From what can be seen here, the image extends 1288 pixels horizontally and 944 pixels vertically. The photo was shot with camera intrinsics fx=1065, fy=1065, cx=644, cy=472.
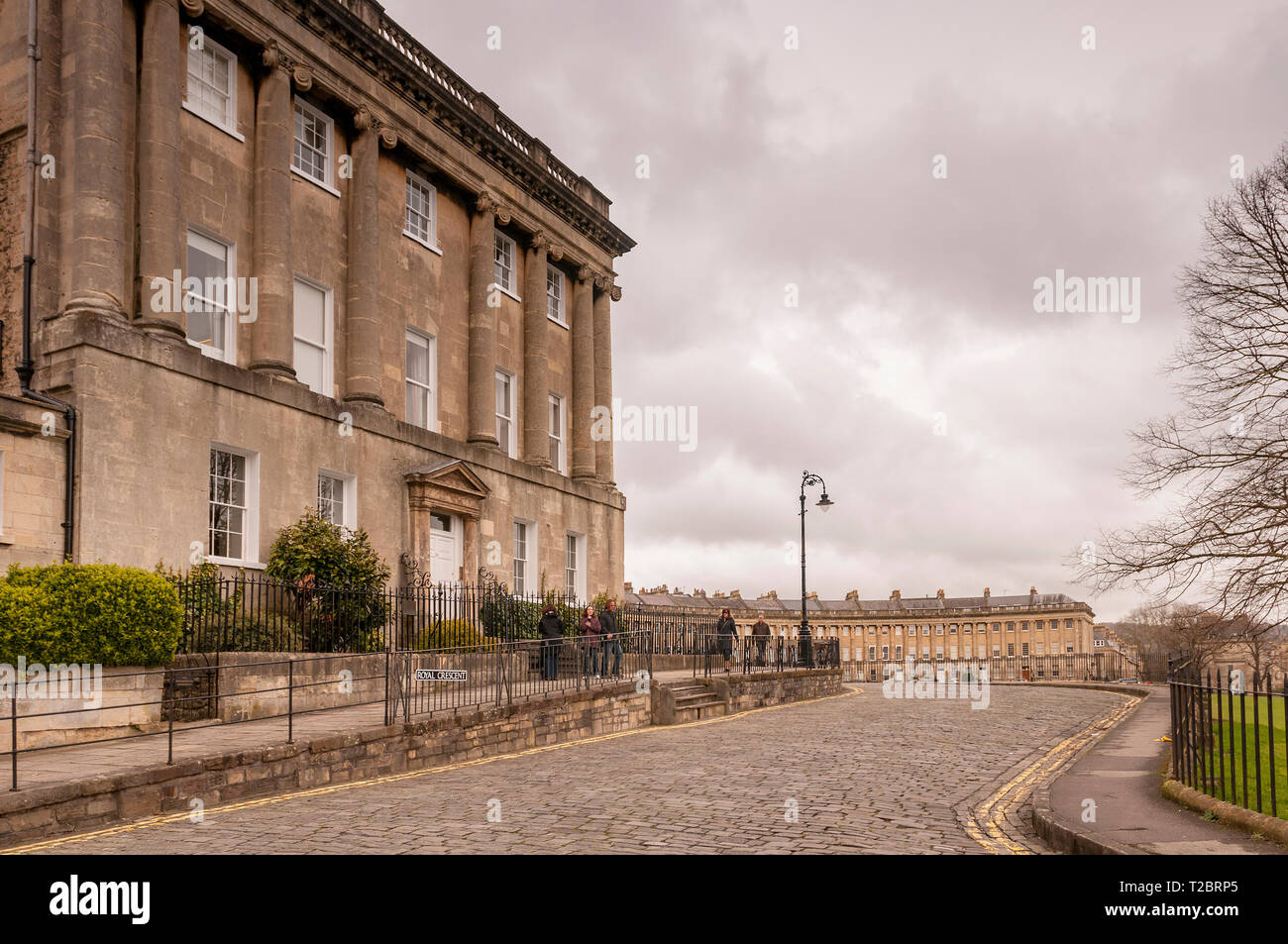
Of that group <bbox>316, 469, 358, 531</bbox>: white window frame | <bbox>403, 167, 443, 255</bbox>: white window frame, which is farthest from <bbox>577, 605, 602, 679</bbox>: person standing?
<bbox>403, 167, 443, 255</bbox>: white window frame

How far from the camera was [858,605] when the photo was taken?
14100 cm

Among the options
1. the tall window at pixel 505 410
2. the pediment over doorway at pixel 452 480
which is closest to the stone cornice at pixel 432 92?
the tall window at pixel 505 410

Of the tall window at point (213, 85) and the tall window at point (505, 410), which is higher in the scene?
the tall window at point (213, 85)

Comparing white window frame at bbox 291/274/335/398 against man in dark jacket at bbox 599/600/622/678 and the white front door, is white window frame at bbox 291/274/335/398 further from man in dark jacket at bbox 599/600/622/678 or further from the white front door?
man in dark jacket at bbox 599/600/622/678

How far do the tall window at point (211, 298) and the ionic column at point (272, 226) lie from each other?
0.51 metres

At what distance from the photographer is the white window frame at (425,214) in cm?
2558

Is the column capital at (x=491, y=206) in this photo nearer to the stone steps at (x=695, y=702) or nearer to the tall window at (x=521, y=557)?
the tall window at (x=521, y=557)

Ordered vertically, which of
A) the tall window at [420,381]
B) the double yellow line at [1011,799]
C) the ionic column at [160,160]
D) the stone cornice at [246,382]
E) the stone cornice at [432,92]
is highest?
the stone cornice at [432,92]

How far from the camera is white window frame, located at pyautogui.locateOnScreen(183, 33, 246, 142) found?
19.4m

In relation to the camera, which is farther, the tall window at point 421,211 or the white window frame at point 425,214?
the tall window at point 421,211

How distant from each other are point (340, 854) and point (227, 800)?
3.34 m

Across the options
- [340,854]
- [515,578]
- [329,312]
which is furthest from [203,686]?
[515,578]

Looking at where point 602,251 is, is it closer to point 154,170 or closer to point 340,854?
point 154,170

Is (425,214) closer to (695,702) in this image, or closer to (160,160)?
(160,160)
